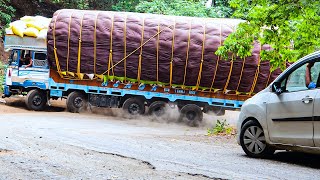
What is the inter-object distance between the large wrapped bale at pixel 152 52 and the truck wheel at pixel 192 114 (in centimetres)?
81

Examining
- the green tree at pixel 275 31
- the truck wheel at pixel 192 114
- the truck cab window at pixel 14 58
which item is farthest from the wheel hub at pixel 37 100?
the green tree at pixel 275 31

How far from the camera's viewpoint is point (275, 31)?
1214 centimetres

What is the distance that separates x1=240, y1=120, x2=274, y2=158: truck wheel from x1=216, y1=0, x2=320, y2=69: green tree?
311 cm

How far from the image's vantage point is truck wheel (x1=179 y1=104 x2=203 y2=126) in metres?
19.6

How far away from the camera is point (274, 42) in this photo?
40.7 feet

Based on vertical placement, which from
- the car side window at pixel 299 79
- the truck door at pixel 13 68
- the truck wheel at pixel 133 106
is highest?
the truck door at pixel 13 68

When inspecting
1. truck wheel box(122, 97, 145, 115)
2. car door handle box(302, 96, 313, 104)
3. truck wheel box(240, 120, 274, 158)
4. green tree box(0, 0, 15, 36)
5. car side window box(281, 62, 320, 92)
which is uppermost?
green tree box(0, 0, 15, 36)

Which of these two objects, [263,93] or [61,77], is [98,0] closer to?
[61,77]

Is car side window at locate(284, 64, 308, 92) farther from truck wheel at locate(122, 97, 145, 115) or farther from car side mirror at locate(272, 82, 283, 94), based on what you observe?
truck wheel at locate(122, 97, 145, 115)

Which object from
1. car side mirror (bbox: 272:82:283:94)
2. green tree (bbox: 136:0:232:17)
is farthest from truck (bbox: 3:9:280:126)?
car side mirror (bbox: 272:82:283:94)

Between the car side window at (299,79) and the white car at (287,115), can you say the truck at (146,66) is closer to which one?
the white car at (287,115)

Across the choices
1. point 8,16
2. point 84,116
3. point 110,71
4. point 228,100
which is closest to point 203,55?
point 228,100

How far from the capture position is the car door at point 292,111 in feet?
25.0

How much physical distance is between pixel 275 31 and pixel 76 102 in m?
10.1
